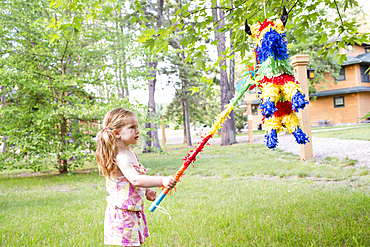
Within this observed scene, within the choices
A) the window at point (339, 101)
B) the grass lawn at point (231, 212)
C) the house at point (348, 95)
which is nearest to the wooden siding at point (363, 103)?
the house at point (348, 95)

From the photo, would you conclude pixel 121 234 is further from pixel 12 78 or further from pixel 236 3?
pixel 12 78

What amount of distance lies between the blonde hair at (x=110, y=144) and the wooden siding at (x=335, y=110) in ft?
80.7

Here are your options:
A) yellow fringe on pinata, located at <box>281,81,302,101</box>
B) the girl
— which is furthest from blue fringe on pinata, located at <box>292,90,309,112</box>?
the girl

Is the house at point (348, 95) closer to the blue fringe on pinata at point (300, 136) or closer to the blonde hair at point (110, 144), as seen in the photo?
the blue fringe on pinata at point (300, 136)

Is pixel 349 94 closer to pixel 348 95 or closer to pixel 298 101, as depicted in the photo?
pixel 348 95

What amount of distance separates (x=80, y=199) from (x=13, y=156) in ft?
10.5

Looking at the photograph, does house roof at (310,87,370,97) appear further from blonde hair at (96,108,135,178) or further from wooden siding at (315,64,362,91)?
blonde hair at (96,108,135,178)

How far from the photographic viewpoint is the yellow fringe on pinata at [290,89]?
5.65ft

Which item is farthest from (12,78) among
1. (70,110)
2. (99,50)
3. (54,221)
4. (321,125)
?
(321,125)

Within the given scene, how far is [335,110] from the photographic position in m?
24.4

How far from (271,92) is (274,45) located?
31 cm

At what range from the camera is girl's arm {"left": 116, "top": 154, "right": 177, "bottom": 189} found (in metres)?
1.69

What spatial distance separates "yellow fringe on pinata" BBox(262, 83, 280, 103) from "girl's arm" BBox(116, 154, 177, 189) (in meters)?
0.80

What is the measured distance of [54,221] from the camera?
3.76 m
